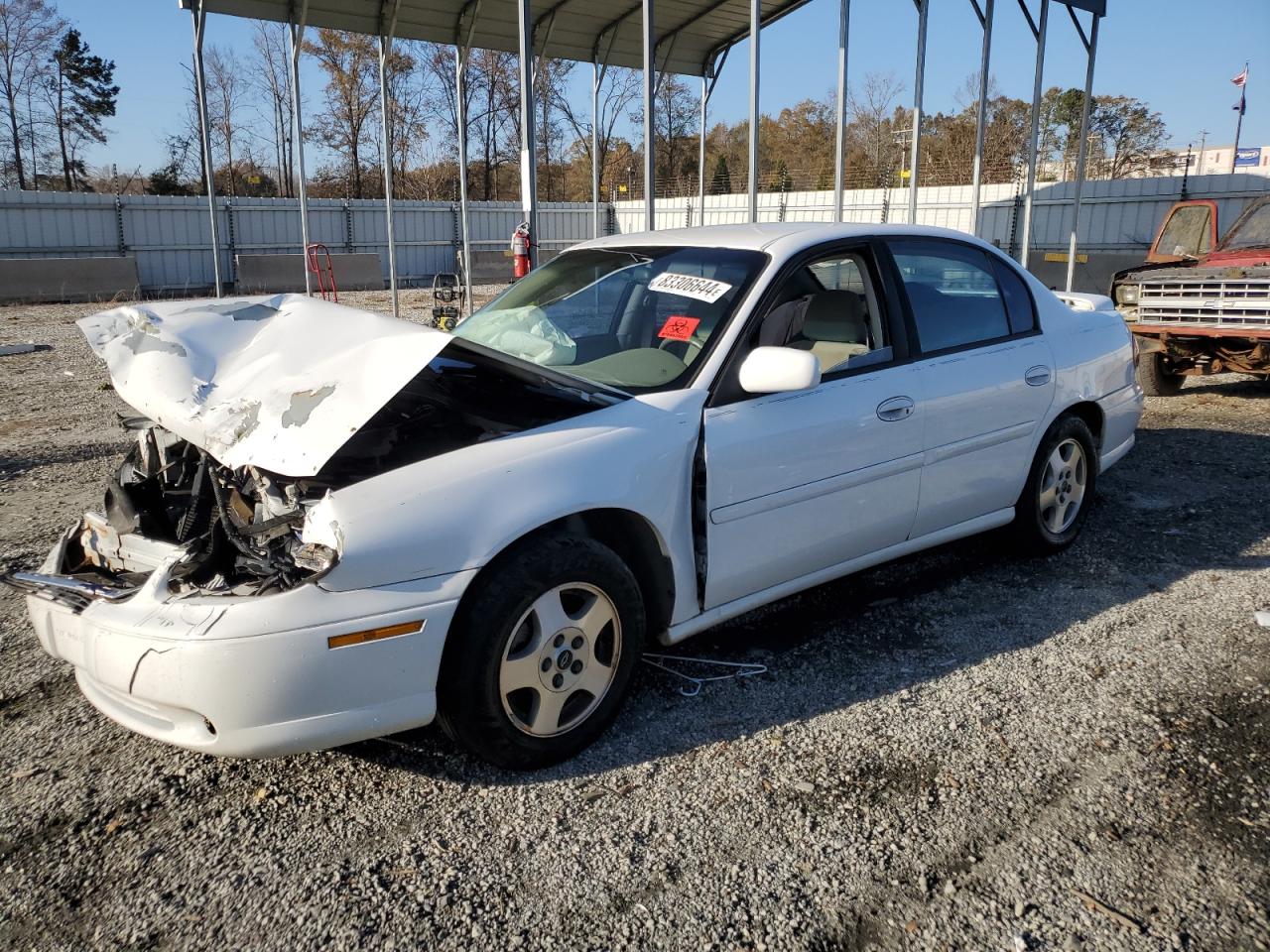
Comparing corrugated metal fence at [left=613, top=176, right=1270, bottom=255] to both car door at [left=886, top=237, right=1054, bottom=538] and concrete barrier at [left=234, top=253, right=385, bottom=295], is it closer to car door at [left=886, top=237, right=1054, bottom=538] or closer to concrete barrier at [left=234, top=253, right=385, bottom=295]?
concrete barrier at [left=234, top=253, right=385, bottom=295]

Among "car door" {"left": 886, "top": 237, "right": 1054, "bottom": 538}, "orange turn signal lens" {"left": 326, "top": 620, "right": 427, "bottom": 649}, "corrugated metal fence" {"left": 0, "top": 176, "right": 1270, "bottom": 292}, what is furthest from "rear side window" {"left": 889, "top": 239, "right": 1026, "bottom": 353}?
"corrugated metal fence" {"left": 0, "top": 176, "right": 1270, "bottom": 292}

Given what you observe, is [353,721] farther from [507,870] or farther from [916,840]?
[916,840]

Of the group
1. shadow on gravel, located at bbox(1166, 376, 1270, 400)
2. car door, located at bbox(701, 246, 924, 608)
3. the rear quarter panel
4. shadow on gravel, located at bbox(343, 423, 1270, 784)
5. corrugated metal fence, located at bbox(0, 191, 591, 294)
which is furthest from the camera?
corrugated metal fence, located at bbox(0, 191, 591, 294)

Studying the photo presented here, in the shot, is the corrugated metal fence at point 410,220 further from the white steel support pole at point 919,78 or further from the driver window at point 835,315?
the driver window at point 835,315

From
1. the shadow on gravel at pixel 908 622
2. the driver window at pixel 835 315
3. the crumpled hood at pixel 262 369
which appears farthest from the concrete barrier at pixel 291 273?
the driver window at pixel 835 315

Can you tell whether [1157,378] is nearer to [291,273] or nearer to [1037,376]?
[1037,376]

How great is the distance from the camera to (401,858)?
257cm

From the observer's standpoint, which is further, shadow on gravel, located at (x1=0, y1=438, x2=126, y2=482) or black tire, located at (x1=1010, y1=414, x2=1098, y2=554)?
shadow on gravel, located at (x1=0, y1=438, x2=126, y2=482)

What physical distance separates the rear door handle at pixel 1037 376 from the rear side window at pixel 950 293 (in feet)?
0.69

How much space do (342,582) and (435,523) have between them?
292mm

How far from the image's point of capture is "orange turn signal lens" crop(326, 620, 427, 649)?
2.52 meters

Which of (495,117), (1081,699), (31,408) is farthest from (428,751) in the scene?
(495,117)

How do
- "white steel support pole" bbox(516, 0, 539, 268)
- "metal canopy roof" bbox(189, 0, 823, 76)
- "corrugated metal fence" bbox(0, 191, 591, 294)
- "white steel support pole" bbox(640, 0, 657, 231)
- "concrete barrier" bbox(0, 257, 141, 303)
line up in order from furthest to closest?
"corrugated metal fence" bbox(0, 191, 591, 294) < "concrete barrier" bbox(0, 257, 141, 303) < "metal canopy roof" bbox(189, 0, 823, 76) < "white steel support pole" bbox(640, 0, 657, 231) < "white steel support pole" bbox(516, 0, 539, 268)

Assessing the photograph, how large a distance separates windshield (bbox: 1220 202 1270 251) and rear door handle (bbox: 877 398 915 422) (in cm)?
822
